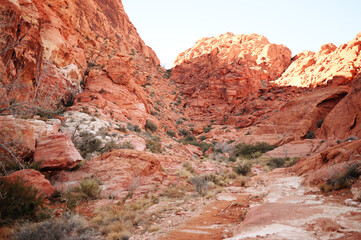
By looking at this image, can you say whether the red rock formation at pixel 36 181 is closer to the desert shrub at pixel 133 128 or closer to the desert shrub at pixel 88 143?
the desert shrub at pixel 88 143

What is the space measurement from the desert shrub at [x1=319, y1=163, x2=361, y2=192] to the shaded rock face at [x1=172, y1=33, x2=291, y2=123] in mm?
31885

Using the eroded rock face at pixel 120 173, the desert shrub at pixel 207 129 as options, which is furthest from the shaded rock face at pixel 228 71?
the eroded rock face at pixel 120 173

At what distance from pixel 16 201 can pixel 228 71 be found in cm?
4114

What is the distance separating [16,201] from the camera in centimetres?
462

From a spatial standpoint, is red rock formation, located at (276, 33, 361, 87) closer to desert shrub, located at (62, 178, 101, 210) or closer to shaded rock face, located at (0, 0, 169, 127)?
shaded rock face, located at (0, 0, 169, 127)

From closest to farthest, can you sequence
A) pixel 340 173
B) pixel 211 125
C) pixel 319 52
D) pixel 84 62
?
pixel 340 173, pixel 84 62, pixel 211 125, pixel 319 52

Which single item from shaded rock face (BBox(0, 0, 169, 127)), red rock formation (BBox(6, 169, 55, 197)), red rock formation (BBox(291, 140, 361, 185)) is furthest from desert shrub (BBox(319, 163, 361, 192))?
shaded rock face (BBox(0, 0, 169, 127))

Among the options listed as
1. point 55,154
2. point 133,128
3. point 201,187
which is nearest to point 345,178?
point 201,187

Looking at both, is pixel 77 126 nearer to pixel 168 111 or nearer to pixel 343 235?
pixel 343 235

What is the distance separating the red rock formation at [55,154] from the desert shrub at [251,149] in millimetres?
17207

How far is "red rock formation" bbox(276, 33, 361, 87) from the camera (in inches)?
1067

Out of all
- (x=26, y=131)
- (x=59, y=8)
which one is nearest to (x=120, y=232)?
(x=26, y=131)

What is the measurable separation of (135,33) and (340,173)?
1887 inches

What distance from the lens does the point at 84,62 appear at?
21.5 m
